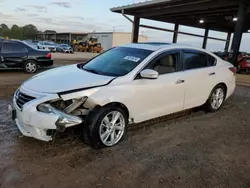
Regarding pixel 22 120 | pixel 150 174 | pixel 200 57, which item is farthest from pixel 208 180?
pixel 200 57

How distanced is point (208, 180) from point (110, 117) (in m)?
1.53

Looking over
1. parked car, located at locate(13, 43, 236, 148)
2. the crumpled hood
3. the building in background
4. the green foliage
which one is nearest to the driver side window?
parked car, located at locate(13, 43, 236, 148)

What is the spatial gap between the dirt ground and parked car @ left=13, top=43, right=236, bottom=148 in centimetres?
27

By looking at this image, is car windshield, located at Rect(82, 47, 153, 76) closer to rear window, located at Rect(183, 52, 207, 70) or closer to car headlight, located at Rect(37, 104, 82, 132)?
rear window, located at Rect(183, 52, 207, 70)

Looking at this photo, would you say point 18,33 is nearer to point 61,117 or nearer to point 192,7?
point 192,7

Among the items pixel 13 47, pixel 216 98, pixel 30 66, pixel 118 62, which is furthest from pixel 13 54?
pixel 216 98

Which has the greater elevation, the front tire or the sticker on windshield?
the sticker on windshield

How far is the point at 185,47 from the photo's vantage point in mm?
4660

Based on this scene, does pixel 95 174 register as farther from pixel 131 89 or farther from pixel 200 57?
pixel 200 57

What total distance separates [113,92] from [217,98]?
307 cm

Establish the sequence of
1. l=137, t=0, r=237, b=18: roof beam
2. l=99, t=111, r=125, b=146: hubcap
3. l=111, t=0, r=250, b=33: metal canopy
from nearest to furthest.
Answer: l=99, t=111, r=125, b=146: hubcap < l=137, t=0, r=237, b=18: roof beam < l=111, t=0, r=250, b=33: metal canopy

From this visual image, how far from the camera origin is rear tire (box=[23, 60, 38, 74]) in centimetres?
1021

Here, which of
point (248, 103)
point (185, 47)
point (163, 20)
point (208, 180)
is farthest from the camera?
point (163, 20)

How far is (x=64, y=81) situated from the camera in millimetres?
3447
